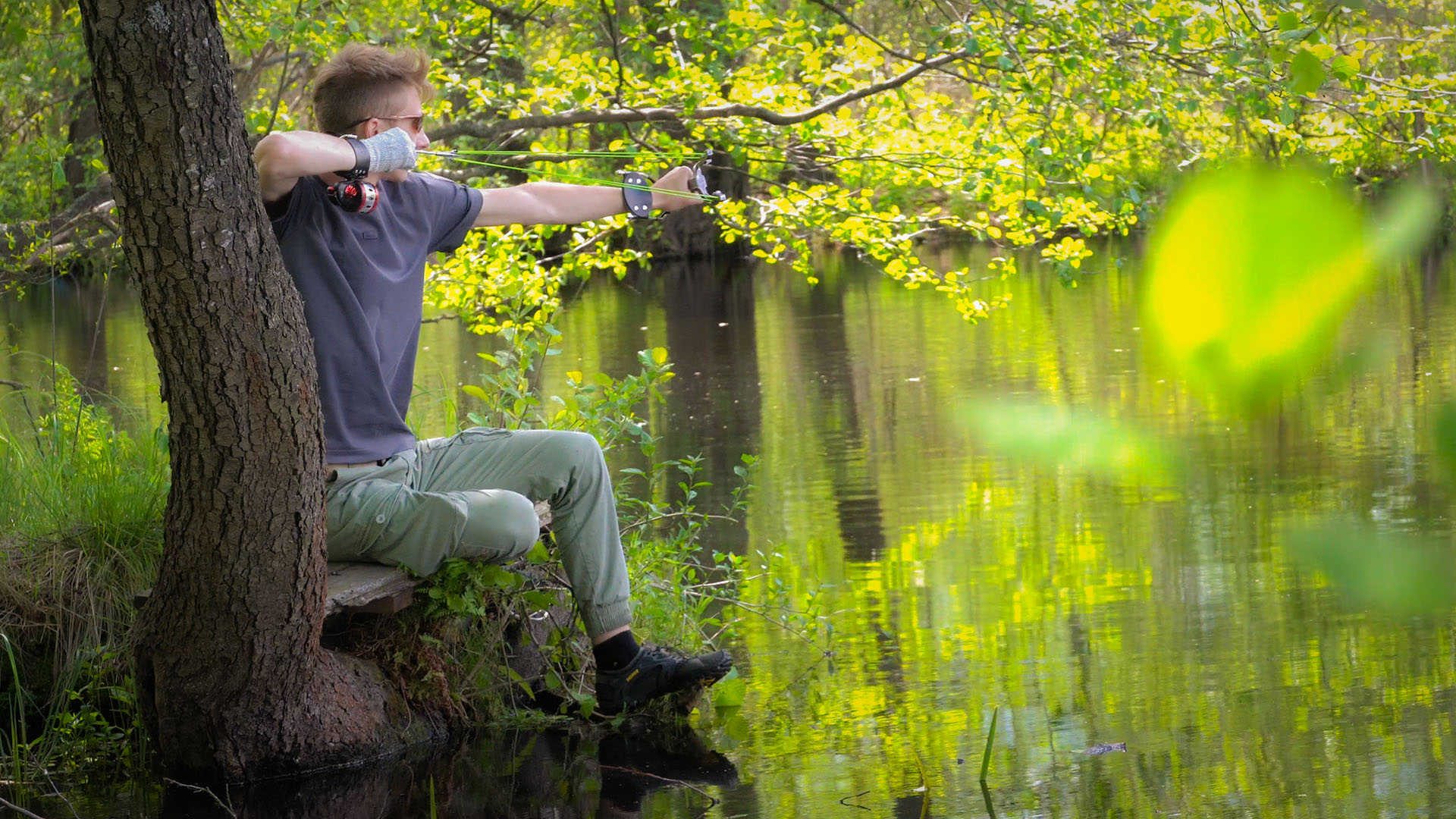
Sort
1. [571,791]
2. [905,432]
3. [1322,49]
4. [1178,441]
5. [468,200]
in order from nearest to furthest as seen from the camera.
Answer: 1. [1178,441]
2. [1322,49]
3. [571,791]
4. [468,200]
5. [905,432]

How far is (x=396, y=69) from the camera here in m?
3.13

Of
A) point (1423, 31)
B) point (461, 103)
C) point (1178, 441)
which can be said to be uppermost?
point (461, 103)

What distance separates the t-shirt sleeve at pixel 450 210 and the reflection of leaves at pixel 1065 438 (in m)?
2.97

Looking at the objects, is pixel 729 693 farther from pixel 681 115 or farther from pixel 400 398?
pixel 681 115

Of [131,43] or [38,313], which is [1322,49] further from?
[38,313]

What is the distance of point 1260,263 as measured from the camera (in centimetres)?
35

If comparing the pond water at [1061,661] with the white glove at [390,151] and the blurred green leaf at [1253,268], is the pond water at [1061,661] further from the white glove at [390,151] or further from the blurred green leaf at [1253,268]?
the white glove at [390,151]

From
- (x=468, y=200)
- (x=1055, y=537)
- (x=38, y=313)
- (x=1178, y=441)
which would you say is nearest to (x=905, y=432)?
(x=1055, y=537)

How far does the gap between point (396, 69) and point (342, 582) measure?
1.03 meters

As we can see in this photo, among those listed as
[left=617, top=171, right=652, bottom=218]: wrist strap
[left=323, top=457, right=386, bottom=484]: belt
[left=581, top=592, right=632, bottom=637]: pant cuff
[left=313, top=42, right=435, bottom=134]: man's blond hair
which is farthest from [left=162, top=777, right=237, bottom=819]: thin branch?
[left=617, top=171, right=652, bottom=218]: wrist strap

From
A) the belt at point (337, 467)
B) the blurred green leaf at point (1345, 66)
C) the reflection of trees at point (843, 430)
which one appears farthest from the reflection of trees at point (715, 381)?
the blurred green leaf at point (1345, 66)

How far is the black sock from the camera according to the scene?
3297mm

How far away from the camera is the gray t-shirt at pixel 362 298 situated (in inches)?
118

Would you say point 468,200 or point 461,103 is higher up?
point 461,103
